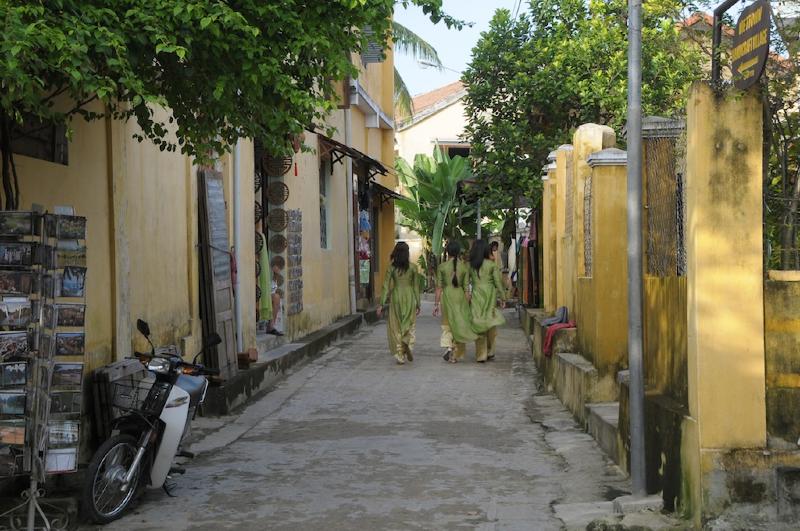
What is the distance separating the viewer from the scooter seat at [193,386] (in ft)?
24.9

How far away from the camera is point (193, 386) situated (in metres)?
7.70

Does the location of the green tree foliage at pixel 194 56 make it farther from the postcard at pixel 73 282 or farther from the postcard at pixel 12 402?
the postcard at pixel 12 402

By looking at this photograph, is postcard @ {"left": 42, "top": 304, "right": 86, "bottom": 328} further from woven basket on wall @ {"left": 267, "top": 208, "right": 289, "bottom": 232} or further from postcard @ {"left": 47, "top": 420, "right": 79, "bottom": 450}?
woven basket on wall @ {"left": 267, "top": 208, "right": 289, "bottom": 232}

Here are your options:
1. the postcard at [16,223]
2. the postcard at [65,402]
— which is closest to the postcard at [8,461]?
the postcard at [65,402]

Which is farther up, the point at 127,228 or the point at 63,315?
the point at 127,228

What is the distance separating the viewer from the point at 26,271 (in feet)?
20.2

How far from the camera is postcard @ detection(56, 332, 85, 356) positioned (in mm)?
6352

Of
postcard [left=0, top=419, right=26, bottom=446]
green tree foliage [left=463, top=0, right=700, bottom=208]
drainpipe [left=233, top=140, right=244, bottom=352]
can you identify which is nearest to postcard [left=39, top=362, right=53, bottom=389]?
postcard [left=0, top=419, right=26, bottom=446]

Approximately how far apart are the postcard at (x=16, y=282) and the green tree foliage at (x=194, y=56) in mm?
854

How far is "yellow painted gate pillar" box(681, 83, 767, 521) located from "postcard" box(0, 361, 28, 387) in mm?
3668

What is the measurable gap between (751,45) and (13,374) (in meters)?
4.35

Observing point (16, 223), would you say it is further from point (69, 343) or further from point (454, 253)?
point (454, 253)

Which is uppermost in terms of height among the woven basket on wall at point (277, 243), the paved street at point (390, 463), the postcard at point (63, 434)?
the woven basket on wall at point (277, 243)

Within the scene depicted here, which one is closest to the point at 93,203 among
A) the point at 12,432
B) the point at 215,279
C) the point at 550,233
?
the point at 12,432
